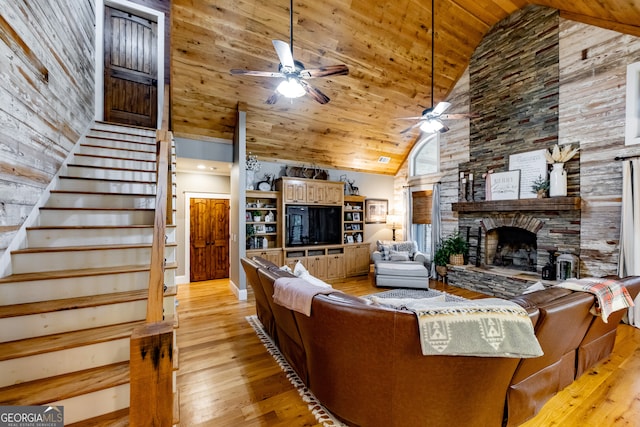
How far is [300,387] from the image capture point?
7.42ft

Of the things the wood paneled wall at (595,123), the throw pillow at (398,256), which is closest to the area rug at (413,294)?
the throw pillow at (398,256)

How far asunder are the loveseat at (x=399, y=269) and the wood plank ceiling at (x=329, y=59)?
259cm

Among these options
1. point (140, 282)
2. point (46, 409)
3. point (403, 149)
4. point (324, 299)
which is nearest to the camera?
point (46, 409)

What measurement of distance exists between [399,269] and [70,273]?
4.73 m

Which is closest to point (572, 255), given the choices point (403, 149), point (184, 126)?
point (403, 149)

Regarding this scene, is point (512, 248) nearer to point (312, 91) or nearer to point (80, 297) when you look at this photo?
point (312, 91)

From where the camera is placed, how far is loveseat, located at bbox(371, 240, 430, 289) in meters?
5.12

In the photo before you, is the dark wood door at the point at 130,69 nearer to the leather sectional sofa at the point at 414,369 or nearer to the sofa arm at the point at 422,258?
the leather sectional sofa at the point at 414,369

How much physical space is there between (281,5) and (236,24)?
0.68m

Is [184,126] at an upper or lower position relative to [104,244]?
upper

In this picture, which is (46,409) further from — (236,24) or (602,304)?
(236,24)

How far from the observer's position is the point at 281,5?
370cm

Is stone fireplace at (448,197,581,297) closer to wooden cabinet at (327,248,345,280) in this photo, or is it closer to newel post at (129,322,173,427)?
wooden cabinet at (327,248,345,280)

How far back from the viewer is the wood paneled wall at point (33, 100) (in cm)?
194
